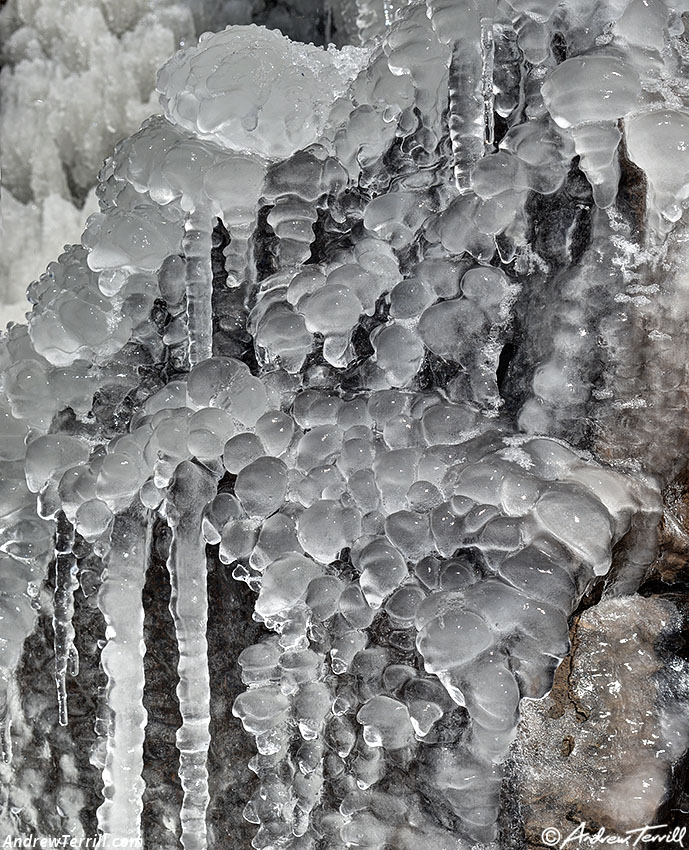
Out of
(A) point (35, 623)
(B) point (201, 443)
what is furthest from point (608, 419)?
(A) point (35, 623)

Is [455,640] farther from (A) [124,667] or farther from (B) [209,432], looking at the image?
(A) [124,667]

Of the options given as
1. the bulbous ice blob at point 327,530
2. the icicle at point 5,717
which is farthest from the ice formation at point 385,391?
the icicle at point 5,717

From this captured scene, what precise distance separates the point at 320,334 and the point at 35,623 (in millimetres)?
555

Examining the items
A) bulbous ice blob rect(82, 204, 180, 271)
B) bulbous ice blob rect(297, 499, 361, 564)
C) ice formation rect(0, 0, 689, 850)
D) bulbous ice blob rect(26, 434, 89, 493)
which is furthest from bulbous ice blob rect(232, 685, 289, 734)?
bulbous ice blob rect(82, 204, 180, 271)

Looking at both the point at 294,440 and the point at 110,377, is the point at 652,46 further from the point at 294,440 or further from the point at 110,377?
the point at 110,377

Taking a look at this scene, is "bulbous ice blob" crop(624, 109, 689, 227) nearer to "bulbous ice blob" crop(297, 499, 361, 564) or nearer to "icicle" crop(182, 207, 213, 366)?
"bulbous ice blob" crop(297, 499, 361, 564)

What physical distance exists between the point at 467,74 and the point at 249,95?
0.88 ft

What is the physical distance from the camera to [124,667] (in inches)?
41.5

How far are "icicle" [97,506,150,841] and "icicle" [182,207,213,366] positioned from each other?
20 cm

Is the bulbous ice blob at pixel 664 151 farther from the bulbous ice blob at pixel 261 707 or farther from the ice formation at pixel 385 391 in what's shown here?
the bulbous ice blob at pixel 261 707

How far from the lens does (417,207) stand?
37.8 inches

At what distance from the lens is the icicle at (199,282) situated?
109cm
